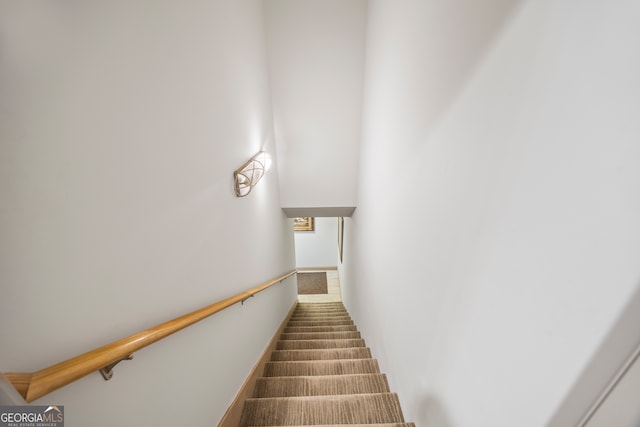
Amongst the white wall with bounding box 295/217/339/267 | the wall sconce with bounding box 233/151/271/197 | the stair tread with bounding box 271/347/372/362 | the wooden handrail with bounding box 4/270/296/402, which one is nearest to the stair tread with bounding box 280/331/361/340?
the stair tread with bounding box 271/347/372/362

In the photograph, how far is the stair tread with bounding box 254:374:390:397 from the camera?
6.29 ft

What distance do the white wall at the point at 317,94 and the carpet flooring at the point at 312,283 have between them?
395 cm

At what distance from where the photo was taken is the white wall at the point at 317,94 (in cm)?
283

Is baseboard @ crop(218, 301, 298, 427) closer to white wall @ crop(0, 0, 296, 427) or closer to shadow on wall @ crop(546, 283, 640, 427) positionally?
white wall @ crop(0, 0, 296, 427)

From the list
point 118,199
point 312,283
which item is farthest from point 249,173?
point 312,283

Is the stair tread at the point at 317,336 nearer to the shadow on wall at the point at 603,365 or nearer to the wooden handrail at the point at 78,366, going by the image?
the wooden handrail at the point at 78,366

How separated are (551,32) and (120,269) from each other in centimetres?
136

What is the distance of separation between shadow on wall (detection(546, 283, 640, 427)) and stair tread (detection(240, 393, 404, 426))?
1385 millimetres

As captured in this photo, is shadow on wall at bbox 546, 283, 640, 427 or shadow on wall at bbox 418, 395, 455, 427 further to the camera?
shadow on wall at bbox 418, 395, 455, 427

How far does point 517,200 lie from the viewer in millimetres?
653

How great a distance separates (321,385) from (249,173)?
1804mm

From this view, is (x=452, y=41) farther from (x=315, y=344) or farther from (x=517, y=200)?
(x=315, y=344)

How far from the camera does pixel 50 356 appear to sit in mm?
625

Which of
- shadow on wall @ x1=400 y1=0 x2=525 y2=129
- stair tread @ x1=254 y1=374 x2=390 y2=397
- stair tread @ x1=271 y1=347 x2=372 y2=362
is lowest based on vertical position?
stair tread @ x1=271 y1=347 x2=372 y2=362
